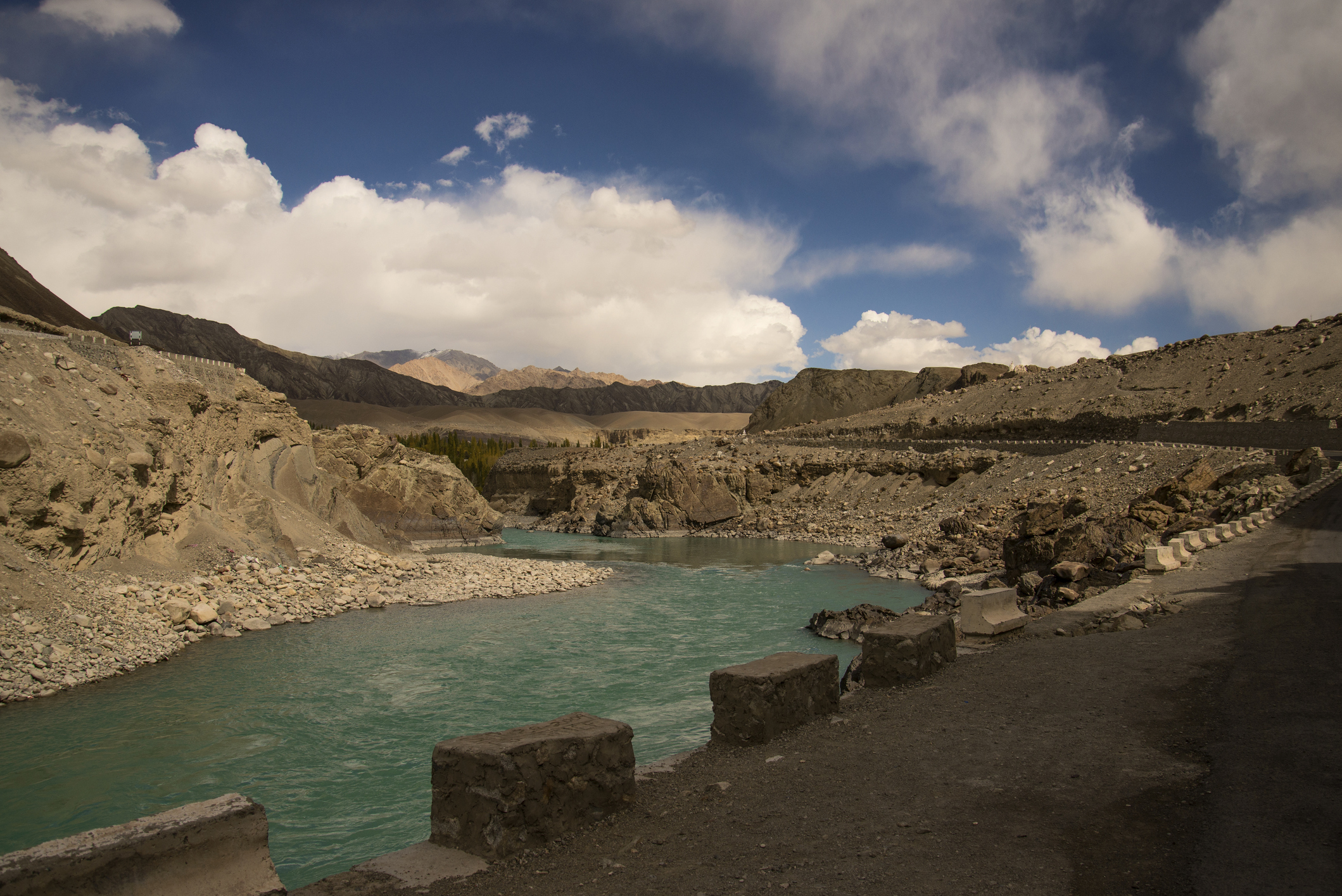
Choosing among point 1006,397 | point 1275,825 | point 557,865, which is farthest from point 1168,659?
point 1006,397

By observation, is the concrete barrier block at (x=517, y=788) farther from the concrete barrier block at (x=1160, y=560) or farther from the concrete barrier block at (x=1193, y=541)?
the concrete barrier block at (x=1193, y=541)

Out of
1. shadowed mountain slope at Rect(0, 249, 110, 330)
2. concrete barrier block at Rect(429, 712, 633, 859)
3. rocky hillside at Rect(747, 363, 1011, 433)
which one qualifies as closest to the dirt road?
concrete barrier block at Rect(429, 712, 633, 859)

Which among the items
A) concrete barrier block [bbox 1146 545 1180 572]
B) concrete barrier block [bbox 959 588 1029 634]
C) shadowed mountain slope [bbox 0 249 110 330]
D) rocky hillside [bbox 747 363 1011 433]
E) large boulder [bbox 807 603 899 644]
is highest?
shadowed mountain slope [bbox 0 249 110 330]

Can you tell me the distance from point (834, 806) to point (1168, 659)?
5388 millimetres

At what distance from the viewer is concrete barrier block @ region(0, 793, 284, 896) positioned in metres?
3.23

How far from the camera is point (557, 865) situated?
421 cm

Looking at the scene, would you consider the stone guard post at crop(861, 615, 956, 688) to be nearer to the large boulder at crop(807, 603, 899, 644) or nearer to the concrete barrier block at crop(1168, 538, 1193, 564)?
the large boulder at crop(807, 603, 899, 644)

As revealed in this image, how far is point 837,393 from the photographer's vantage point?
131 meters

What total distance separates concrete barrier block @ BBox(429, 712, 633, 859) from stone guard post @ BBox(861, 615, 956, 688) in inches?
165

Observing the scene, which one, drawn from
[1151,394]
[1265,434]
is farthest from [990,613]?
[1151,394]

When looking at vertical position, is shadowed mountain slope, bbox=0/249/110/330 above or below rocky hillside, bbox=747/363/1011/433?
above

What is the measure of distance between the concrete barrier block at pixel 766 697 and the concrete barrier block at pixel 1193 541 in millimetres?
13449

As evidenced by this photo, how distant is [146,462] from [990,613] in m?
17.6

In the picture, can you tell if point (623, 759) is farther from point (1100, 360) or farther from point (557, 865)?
point (1100, 360)
